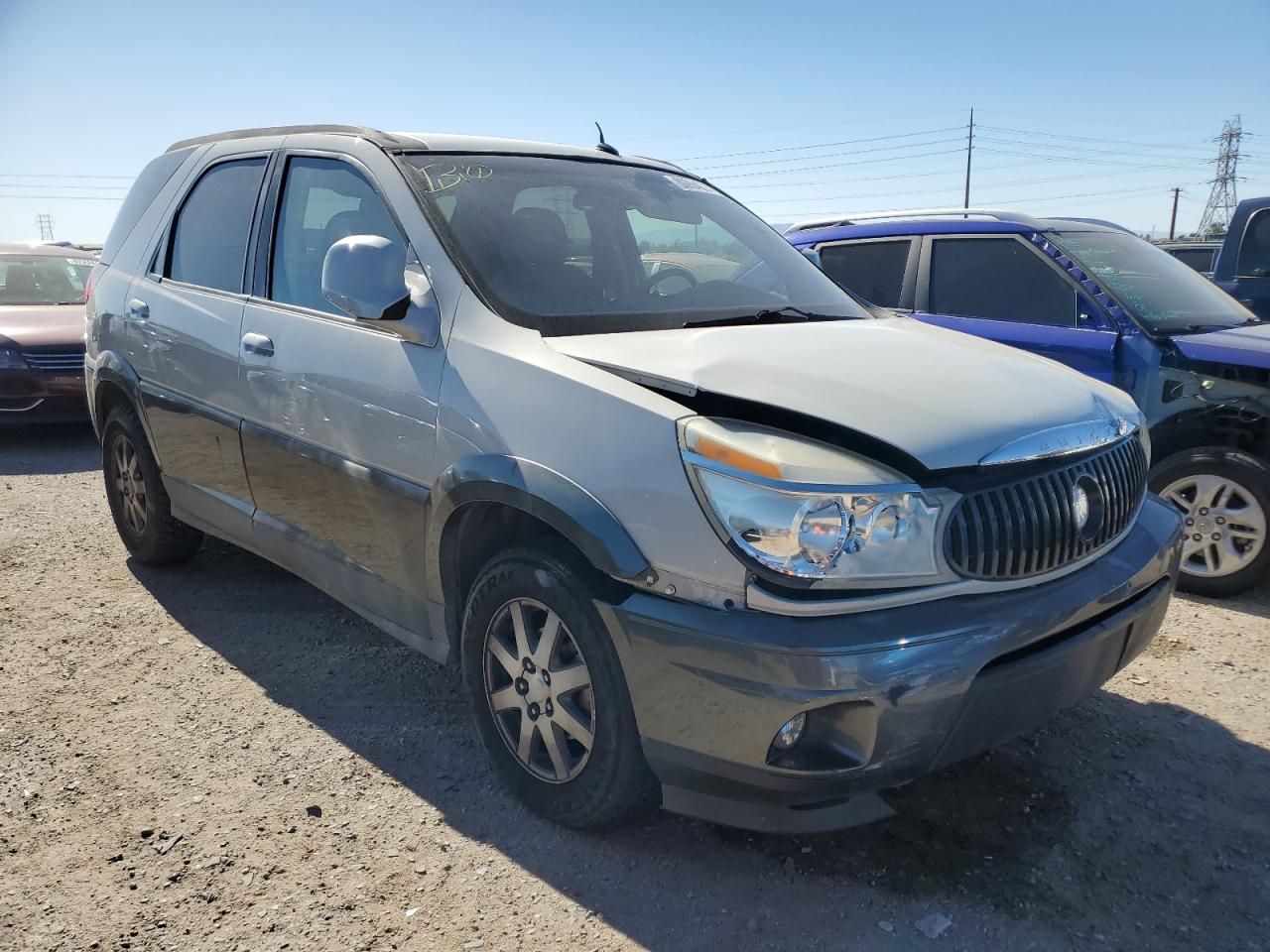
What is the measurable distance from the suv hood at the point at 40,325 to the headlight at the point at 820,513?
25.1ft

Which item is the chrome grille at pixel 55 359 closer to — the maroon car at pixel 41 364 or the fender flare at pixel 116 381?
the maroon car at pixel 41 364

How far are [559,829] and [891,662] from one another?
46.0 inches

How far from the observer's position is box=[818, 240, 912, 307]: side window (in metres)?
5.87

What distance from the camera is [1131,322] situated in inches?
Answer: 190

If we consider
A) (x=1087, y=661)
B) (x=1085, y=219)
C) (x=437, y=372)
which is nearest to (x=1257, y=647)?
(x=1087, y=661)

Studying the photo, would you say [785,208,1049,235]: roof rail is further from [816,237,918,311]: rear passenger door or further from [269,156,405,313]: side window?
[269,156,405,313]: side window

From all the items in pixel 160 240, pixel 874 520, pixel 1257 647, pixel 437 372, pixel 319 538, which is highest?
pixel 160 240

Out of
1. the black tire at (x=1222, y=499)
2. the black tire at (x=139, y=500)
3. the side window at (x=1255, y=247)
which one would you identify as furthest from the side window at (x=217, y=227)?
the side window at (x=1255, y=247)

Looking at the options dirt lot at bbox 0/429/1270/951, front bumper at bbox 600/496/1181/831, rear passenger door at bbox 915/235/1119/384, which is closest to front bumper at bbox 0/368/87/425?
dirt lot at bbox 0/429/1270/951

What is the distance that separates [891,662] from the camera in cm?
207

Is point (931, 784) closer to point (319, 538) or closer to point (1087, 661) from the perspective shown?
point (1087, 661)

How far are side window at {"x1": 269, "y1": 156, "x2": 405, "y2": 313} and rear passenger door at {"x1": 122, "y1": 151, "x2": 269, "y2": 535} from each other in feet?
0.76

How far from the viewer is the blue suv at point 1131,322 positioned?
4484mm

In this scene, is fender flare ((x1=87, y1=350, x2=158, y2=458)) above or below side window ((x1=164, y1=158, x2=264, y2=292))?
below
